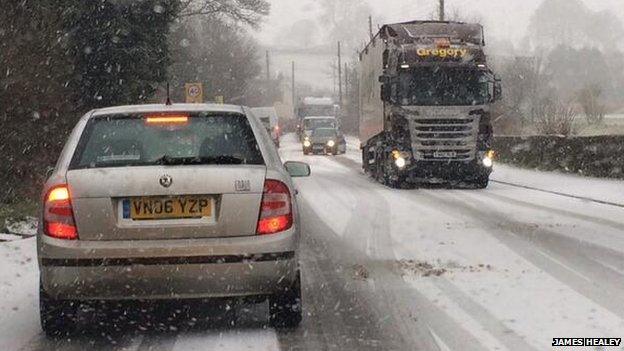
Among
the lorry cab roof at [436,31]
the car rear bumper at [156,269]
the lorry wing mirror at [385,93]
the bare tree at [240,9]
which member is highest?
the bare tree at [240,9]

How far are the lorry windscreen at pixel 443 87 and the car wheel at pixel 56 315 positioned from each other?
47.9 ft

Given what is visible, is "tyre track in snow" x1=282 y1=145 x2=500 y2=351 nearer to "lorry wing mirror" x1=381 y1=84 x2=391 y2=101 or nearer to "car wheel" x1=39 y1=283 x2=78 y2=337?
"car wheel" x1=39 y1=283 x2=78 y2=337

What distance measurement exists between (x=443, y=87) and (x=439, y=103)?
401mm

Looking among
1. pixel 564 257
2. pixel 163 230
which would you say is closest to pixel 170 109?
pixel 163 230

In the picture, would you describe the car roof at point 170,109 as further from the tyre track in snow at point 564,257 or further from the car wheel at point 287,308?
the tyre track in snow at point 564,257

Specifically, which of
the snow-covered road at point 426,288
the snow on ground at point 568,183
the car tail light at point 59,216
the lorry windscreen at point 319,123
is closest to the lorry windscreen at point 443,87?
the snow on ground at point 568,183

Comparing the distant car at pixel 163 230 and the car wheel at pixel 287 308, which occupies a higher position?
the distant car at pixel 163 230

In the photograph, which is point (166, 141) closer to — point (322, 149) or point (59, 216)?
point (59, 216)

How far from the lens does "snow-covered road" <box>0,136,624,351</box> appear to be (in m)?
5.19

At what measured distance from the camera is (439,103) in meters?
19.2

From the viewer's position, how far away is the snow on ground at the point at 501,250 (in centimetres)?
561

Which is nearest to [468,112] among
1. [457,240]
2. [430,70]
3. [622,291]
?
[430,70]

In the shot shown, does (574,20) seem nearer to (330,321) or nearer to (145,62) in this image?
(145,62)

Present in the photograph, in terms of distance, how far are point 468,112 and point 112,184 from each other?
15187 millimetres
